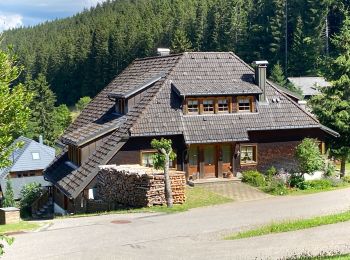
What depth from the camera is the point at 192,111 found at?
98.6 feet

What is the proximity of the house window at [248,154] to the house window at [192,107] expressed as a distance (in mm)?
3292

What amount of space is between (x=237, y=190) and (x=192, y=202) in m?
3.59

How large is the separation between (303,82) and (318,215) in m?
57.1

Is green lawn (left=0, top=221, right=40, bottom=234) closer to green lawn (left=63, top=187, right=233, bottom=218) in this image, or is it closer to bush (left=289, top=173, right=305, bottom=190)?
green lawn (left=63, top=187, right=233, bottom=218)

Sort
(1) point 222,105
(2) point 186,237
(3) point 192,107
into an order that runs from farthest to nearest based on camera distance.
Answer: (1) point 222,105 → (3) point 192,107 → (2) point 186,237

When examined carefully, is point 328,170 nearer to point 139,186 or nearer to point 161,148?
point 161,148

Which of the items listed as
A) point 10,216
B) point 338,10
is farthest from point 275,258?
point 338,10

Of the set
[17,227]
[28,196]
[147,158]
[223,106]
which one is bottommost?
[28,196]

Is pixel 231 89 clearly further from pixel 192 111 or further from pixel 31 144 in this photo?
pixel 31 144

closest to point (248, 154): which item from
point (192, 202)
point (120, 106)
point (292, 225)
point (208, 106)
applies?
A: point (208, 106)

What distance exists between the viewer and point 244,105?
31016 mm

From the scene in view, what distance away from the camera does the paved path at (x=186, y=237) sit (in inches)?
617

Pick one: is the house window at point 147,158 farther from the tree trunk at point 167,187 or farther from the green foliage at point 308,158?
the green foliage at point 308,158

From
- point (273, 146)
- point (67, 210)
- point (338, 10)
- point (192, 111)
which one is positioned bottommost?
point (67, 210)
